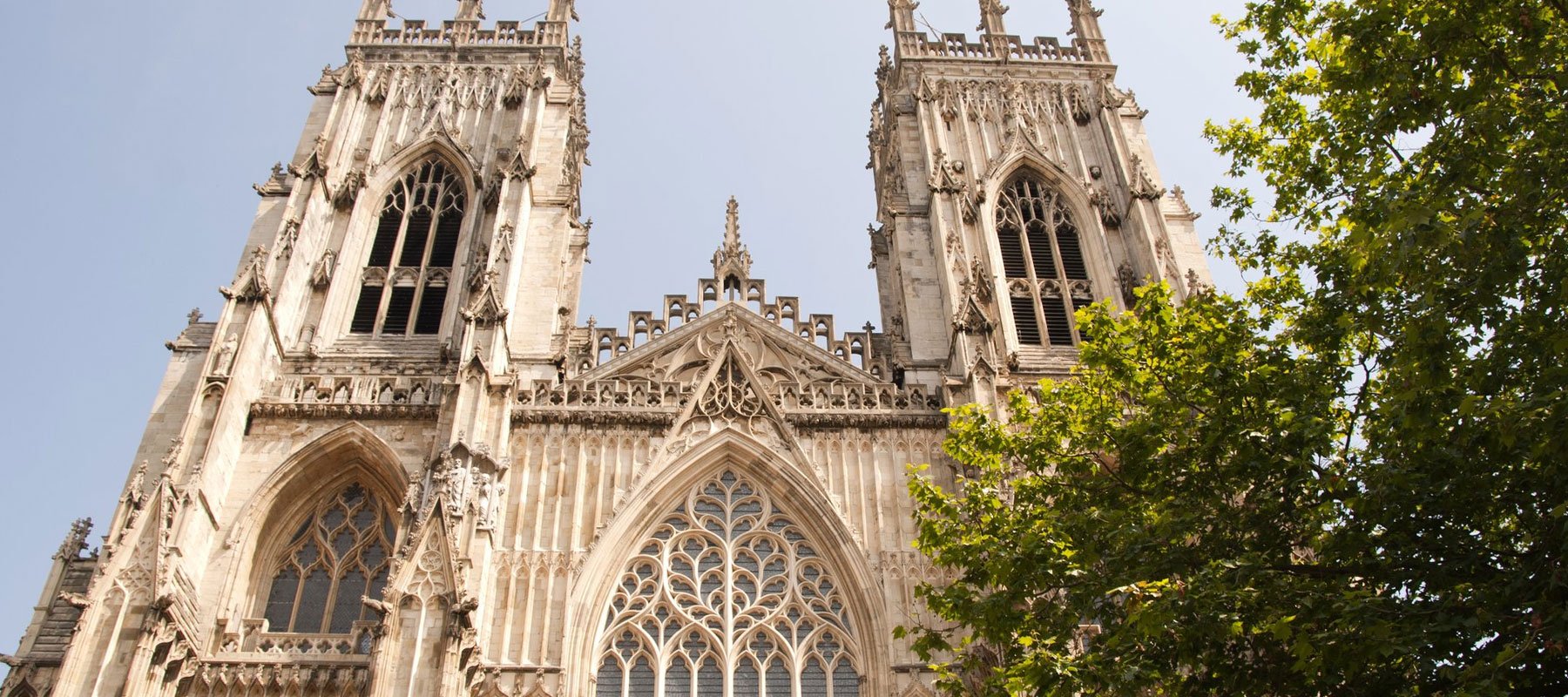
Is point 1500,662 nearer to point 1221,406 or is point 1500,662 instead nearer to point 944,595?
point 1221,406

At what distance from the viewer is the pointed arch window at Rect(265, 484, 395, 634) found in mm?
17062

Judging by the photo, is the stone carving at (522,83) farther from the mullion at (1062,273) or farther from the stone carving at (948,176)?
the mullion at (1062,273)

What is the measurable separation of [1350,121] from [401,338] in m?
15.6

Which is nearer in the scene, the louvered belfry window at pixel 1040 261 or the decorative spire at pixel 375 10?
the louvered belfry window at pixel 1040 261

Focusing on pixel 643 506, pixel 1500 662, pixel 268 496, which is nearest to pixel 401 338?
pixel 268 496

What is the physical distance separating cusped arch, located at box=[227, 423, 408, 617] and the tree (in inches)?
372

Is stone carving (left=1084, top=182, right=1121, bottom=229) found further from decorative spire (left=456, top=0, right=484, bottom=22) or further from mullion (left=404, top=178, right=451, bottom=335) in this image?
decorative spire (left=456, top=0, right=484, bottom=22)

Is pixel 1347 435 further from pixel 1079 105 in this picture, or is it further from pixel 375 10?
pixel 375 10

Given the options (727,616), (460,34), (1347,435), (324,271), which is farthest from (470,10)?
(1347,435)

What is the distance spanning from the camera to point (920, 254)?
75.0 ft

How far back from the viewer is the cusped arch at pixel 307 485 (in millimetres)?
17391

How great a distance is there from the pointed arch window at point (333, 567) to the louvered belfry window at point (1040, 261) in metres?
10.9

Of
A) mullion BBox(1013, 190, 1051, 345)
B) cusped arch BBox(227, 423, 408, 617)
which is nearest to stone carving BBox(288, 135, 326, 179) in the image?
cusped arch BBox(227, 423, 408, 617)

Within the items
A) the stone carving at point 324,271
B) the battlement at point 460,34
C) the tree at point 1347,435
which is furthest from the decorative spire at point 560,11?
the tree at point 1347,435
